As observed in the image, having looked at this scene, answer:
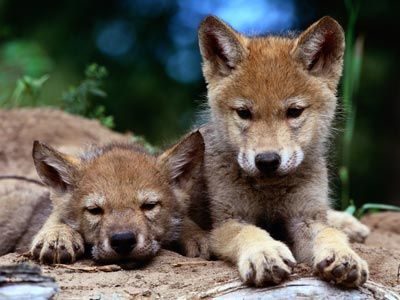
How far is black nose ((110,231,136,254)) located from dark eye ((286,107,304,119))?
4.27ft

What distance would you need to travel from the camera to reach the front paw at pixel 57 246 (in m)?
5.27

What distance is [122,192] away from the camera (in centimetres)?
544

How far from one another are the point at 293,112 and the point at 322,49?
0.61m

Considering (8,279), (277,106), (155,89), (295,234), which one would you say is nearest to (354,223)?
(295,234)

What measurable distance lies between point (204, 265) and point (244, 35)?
1956 millimetres

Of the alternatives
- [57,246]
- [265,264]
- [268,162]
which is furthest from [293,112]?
[57,246]

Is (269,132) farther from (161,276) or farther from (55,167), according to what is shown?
(55,167)

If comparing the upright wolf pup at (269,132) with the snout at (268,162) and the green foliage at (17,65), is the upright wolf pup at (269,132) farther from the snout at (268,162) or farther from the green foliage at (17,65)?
the green foliage at (17,65)

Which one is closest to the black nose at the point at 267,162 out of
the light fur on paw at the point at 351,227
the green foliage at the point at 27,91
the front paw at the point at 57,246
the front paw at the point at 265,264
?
the front paw at the point at 265,264

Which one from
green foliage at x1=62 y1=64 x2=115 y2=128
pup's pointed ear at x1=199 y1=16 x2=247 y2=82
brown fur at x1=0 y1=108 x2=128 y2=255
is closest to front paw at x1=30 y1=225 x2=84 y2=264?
brown fur at x1=0 y1=108 x2=128 y2=255

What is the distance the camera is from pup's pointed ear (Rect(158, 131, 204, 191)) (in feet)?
19.6

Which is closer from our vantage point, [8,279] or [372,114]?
[8,279]

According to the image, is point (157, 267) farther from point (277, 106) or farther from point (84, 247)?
point (277, 106)

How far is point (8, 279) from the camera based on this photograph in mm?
4008
